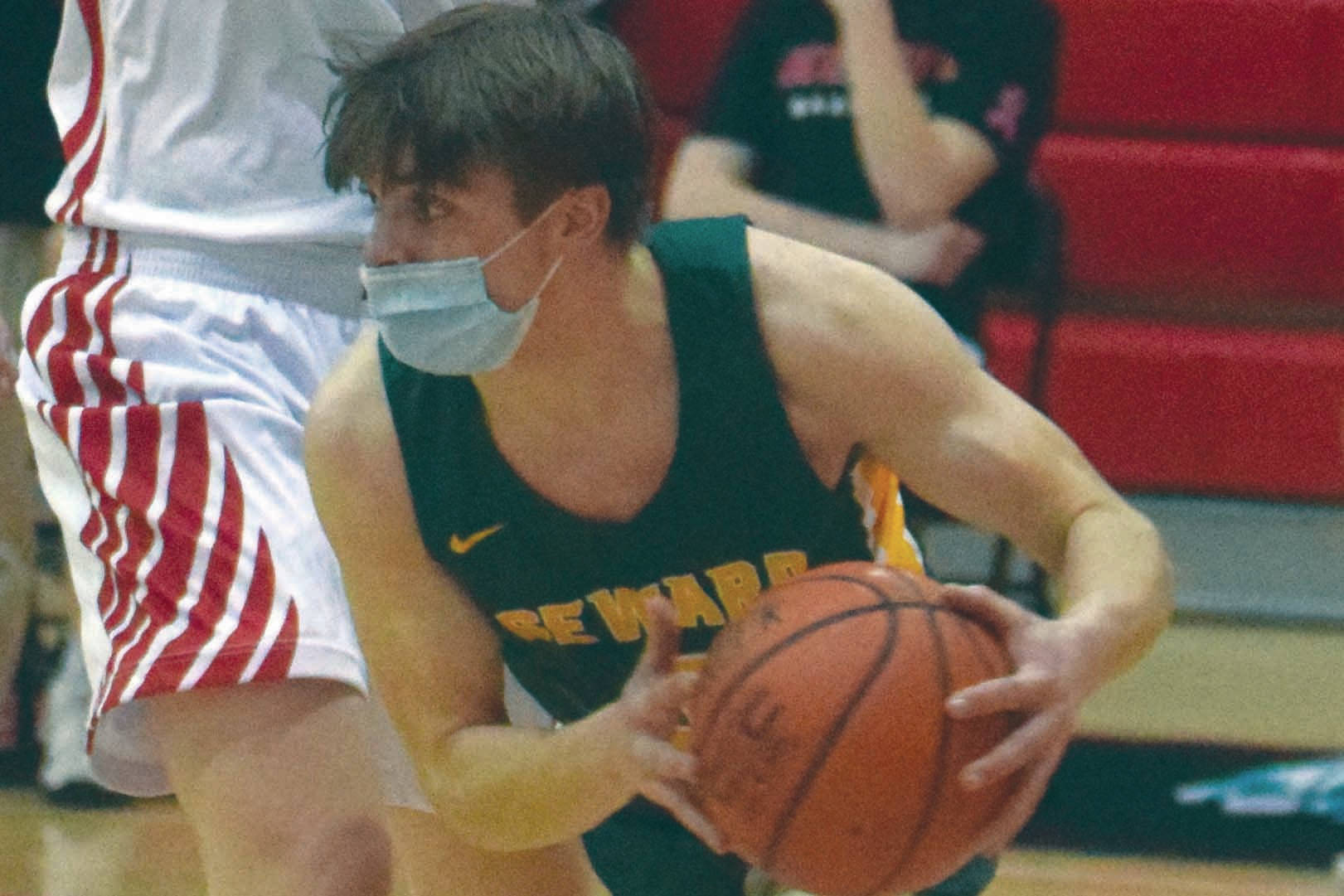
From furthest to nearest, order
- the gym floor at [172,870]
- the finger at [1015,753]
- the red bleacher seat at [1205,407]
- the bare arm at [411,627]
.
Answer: the red bleacher seat at [1205,407]
the gym floor at [172,870]
the bare arm at [411,627]
the finger at [1015,753]

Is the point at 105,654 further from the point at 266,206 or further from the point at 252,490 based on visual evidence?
the point at 266,206

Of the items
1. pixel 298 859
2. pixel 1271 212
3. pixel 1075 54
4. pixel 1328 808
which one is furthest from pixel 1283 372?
pixel 298 859

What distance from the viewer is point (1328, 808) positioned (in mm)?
3850

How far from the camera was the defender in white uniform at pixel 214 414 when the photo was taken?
2098 mm

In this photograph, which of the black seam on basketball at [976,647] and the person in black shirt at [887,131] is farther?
the person in black shirt at [887,131]

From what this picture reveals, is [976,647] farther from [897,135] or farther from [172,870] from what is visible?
[172,870]

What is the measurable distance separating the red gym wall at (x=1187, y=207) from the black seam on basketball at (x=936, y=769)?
129 inches

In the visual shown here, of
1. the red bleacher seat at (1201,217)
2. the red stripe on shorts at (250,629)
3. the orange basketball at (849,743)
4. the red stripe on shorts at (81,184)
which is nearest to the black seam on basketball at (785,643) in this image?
the orange basketball at (849,743)

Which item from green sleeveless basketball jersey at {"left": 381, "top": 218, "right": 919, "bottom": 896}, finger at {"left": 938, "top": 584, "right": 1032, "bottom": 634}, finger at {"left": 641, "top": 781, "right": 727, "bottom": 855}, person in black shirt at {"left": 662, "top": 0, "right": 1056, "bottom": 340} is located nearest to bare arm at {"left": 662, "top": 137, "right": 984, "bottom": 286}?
person in black shirt at {"left": 662, "top": 0, "right": 1056, "bottom": 340}

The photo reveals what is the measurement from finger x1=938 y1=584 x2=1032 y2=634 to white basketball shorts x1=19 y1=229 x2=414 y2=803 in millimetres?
762

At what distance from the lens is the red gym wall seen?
16.0ft

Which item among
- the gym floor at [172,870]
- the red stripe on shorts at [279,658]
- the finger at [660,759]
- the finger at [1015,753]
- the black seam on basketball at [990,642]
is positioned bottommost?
the gym floor at [172,870]

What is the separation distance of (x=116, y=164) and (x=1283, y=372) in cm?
336

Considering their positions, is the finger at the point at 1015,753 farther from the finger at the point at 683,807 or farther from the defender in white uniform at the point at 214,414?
the defender in white uniform at the point at 214,414
